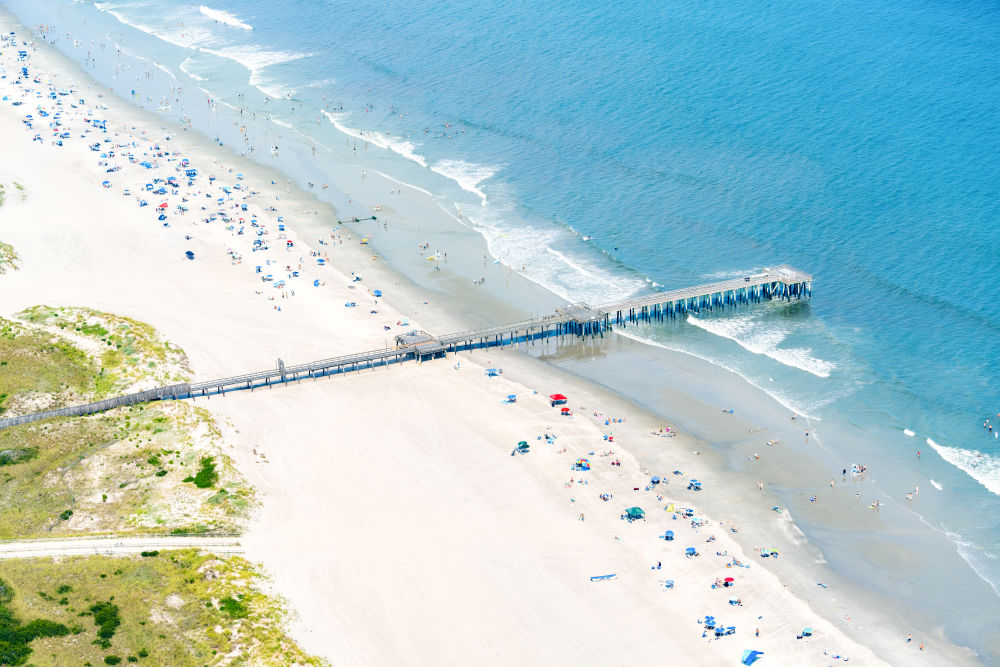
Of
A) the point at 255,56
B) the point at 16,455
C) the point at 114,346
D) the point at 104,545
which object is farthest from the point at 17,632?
the point at 255,56

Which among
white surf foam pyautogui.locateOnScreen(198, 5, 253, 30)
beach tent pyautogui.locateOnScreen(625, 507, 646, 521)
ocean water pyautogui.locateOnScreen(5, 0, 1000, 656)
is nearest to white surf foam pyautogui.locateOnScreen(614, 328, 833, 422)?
ocean water pyautogui.locateOnScreen(5, 0, 1000, 656)

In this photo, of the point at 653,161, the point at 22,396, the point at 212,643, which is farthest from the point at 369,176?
the point at 212,643

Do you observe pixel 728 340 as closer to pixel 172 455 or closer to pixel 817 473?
pixel 817 473

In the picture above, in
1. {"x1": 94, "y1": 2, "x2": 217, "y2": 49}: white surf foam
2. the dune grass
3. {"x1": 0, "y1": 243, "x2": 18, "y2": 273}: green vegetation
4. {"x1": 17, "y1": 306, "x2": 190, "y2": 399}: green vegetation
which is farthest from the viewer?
{"x1": 94, "y1": 2, "x2": 217, "y2": 49}: white surf foam

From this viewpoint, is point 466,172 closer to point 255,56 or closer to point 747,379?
point 747,379

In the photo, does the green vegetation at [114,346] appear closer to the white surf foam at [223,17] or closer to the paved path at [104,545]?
the paved path at [104,545]

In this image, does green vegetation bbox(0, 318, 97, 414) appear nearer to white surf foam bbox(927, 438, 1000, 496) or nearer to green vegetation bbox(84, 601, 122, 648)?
green vegetation bbox(84, 601, 122, 648)

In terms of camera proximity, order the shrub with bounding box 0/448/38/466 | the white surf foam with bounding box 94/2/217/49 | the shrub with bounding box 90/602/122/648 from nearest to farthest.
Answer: the shrub with bounding box 90/602/122/648
the shrub with bounding box 0/448/38/466
the white surf foam with bounding box 94/2/217/49
